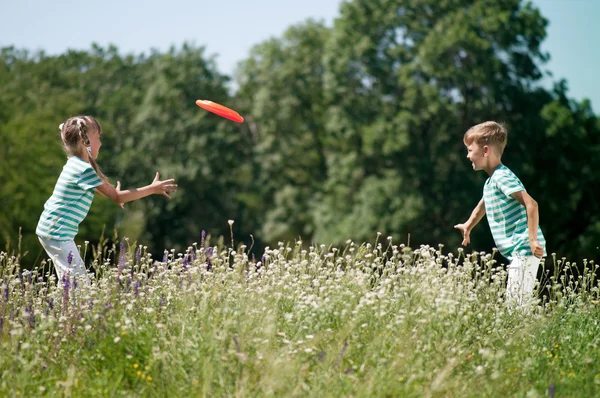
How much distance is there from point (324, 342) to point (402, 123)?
22799mm

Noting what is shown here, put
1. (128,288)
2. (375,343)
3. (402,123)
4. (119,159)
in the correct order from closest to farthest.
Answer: (375,343) < (128,288) < (402,123) < (119,159)

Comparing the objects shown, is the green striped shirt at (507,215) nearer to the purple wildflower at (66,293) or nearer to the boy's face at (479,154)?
the boy's face at (479,154)

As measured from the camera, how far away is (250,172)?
117 ft

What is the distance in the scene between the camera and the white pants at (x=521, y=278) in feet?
21.3

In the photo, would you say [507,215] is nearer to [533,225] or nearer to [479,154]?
[533,225]

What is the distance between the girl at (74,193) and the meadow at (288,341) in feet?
1.19

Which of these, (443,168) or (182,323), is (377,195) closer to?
(443,168)

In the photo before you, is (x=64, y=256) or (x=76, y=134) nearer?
(x=64, y=256)

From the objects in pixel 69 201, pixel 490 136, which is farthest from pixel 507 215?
pixel 69 201

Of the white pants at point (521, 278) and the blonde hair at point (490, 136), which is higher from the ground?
the blonde hair at point (490, 136)

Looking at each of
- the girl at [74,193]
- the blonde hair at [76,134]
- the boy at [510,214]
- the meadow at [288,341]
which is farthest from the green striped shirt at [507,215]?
the blonde hair at [76,134]

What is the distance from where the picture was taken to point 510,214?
276 inches

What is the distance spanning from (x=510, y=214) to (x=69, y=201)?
3825 millimetres

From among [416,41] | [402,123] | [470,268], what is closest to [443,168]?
[402,123]
